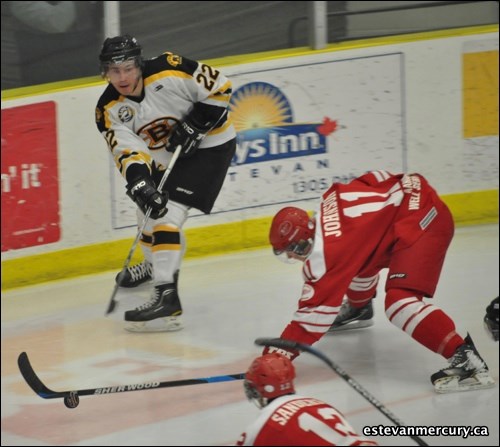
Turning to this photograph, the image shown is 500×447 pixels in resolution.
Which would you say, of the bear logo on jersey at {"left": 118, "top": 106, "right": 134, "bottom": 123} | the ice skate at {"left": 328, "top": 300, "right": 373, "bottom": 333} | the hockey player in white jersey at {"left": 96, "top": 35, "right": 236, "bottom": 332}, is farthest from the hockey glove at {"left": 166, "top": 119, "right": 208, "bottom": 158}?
the ice skate at {"left": 328, "top": 300, "right": 373, "bottom": 333}

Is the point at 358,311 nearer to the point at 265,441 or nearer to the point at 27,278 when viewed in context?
the point at 27,278

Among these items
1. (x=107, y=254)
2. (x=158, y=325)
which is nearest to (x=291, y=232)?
(x=158, y=325)

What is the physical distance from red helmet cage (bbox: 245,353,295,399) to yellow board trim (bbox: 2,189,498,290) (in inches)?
128

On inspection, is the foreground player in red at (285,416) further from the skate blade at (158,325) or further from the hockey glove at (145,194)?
the skate blade at (158,325)

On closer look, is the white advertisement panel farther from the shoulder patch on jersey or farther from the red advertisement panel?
the shoulder patch on jersey

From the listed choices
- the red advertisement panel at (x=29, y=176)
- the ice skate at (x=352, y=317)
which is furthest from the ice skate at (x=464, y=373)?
the red advertisement panel at (x=29, y=176)

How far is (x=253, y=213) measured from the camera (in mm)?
7383

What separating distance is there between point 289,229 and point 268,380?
56.3 inches

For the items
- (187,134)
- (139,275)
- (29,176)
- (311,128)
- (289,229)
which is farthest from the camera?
(311,128)

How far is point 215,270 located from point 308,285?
2.06 m

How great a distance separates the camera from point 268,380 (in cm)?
342

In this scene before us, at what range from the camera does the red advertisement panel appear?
22.7ft

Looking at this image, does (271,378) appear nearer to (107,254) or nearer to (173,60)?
(173,60)

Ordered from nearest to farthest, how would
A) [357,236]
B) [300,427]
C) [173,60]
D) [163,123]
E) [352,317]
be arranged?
[300,427], [173,60], [163,123], [357,236], [352,317]
